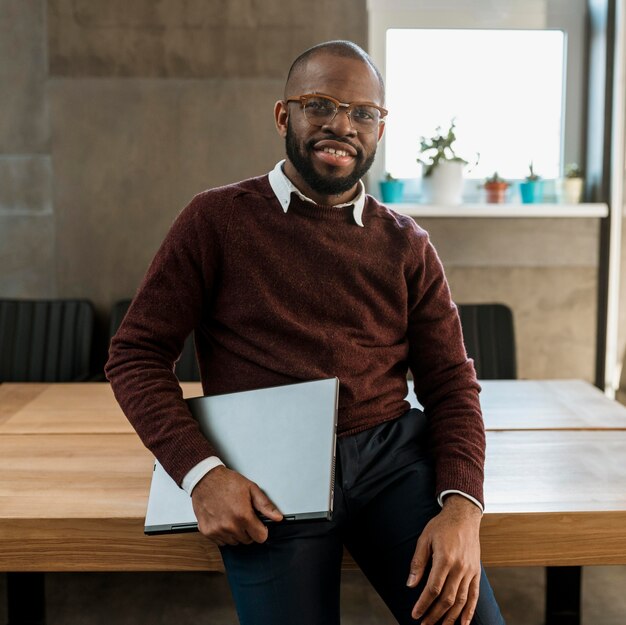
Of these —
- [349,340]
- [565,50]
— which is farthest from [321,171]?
[565,50]

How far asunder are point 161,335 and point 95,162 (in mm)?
1974

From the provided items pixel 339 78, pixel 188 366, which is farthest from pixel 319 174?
pixel 188 366

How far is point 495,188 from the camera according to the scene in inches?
128

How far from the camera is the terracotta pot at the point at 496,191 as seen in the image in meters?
3.26

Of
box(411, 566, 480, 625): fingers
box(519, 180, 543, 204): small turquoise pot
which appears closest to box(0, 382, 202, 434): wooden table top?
box(411, 566, 480, 625): fingers

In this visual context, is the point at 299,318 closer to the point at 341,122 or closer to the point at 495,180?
the point at 341,122

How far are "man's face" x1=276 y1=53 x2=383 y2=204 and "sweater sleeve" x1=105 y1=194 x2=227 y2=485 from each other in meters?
0.20

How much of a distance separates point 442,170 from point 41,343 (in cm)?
170

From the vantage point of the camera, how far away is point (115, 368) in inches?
53.1

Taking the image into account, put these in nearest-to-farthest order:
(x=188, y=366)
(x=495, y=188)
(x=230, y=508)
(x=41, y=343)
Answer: (x=230, y=508) < (x=188, y=366) < (x=41, y=343) < (x=495, y=188)

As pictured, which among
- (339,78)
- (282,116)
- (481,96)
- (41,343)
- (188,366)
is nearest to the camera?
(339,78)

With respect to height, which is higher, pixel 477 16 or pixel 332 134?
pixel 477 16

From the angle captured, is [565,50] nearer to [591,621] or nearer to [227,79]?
[227,79]

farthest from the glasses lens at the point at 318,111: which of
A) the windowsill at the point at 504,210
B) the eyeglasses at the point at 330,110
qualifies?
the windowsill at the point at 504,210
